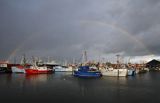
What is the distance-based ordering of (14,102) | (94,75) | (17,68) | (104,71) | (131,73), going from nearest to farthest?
(14,102) → (94,75) → (104,71) → (131,73) → (17,68)

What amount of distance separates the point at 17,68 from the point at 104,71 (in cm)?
8747

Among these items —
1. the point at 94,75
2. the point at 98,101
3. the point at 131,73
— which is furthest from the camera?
the point at 131,73

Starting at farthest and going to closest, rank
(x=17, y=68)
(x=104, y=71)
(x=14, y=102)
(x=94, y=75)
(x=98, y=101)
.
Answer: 1. (x=17, y=68)
2. (x=104, y=71)
3. (x=94, y=75)
4. (x=98, y=101)
5. (x=14, y=102)

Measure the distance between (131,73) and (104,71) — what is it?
26863mm

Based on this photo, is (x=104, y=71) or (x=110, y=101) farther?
(x=104, y=71)

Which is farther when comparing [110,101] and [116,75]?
[116,75]

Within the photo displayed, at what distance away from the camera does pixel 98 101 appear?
4794 centimetres

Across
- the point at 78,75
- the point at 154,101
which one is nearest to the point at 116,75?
the point at 78,75

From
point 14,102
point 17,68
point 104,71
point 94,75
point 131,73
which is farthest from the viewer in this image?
point 17,68

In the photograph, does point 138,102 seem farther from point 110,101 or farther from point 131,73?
point 131,73

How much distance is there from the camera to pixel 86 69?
139250 millimetres

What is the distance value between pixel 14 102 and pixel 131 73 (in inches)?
5350

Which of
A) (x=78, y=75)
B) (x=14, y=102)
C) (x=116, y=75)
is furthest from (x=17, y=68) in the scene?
(x=14, y=102)

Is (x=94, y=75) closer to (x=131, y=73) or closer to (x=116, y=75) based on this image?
(x=116, y=75)
